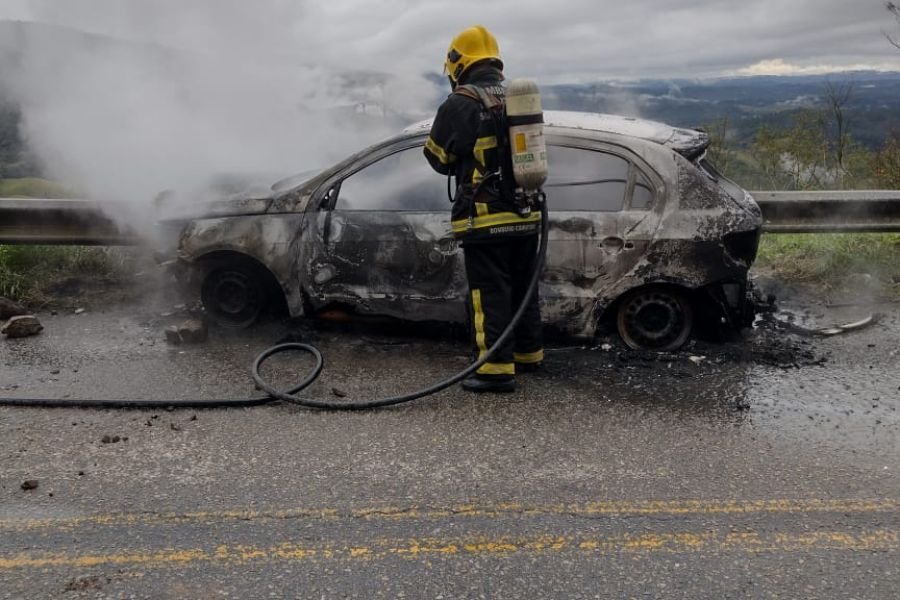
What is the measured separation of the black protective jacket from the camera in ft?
13.7

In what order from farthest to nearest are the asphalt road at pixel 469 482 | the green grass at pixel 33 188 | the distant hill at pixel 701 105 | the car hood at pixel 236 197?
the distant hill at pixel 701 105, the green grass at pixel 33 188, the car hood at pixel 236 197, the asphalt road at pixel 469 482

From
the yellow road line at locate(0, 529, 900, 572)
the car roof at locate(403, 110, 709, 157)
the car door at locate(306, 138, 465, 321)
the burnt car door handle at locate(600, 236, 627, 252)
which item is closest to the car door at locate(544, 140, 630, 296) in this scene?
the burnt car door handle at locate(600, 236, 627, 252)

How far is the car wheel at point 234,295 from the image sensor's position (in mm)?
5285

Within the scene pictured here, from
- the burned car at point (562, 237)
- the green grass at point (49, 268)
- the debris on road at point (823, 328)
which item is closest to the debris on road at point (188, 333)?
the burned car at point (562, 237)

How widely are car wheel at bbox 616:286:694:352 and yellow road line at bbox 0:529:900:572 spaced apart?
209 cm

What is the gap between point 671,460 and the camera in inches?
138

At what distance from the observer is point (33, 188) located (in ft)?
27.2

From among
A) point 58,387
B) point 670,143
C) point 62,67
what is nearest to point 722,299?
point 670,143

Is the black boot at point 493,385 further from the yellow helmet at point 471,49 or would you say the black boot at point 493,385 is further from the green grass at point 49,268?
the green grass at point 49,268

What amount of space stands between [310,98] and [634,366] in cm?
574

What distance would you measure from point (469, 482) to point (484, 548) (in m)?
0.50

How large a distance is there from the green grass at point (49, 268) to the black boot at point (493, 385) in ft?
12.5

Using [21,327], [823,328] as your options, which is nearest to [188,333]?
[21,327]

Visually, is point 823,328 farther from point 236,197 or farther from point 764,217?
point 236,197
